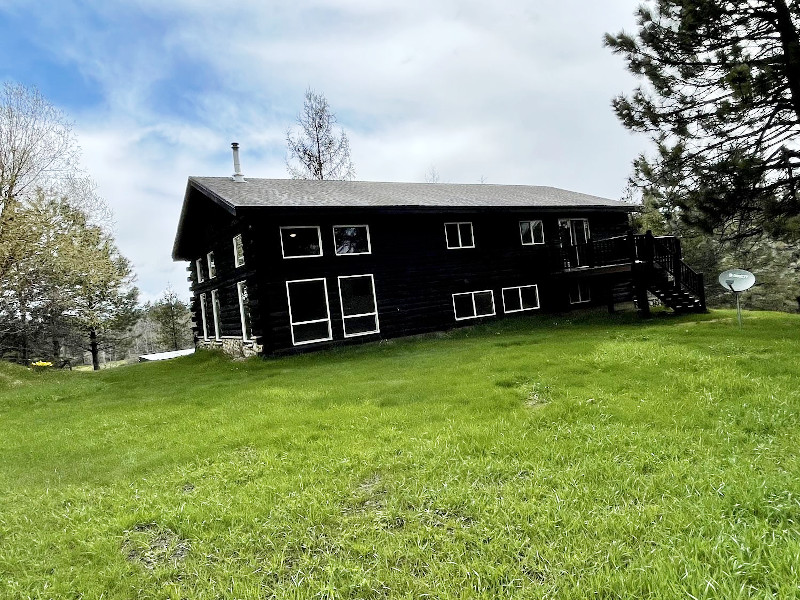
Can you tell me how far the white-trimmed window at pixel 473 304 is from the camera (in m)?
18.5

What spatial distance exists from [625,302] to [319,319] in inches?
623

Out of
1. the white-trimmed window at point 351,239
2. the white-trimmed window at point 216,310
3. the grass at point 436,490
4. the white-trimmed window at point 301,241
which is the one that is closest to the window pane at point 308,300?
the white-trimmed window at point 301,241

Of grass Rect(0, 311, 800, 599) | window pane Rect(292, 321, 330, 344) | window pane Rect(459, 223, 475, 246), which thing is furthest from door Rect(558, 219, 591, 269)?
grass Rect(0, 311, 800, 599)

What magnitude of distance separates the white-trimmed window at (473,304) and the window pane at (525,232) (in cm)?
324

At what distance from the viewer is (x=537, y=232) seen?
20859mm

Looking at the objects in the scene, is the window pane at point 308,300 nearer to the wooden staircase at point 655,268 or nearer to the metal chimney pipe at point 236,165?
the metal chimney pipe at point 236,165

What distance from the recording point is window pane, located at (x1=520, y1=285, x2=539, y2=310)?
A: 20.0 m

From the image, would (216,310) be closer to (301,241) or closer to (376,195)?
(301,241)

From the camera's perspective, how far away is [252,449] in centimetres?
543

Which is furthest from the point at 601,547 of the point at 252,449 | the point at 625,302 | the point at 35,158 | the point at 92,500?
the point at 35,158

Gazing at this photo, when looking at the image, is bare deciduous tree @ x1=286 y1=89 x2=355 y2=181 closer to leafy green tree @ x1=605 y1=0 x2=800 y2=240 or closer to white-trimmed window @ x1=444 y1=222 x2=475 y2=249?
white-trimmed window @ x1=444 y1=222 x2=475 y2=249

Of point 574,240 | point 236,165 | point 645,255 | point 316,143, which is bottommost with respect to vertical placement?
point 645,255

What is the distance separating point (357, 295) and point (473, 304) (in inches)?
205

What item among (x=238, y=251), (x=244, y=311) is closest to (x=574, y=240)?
(x=238, y=251)
